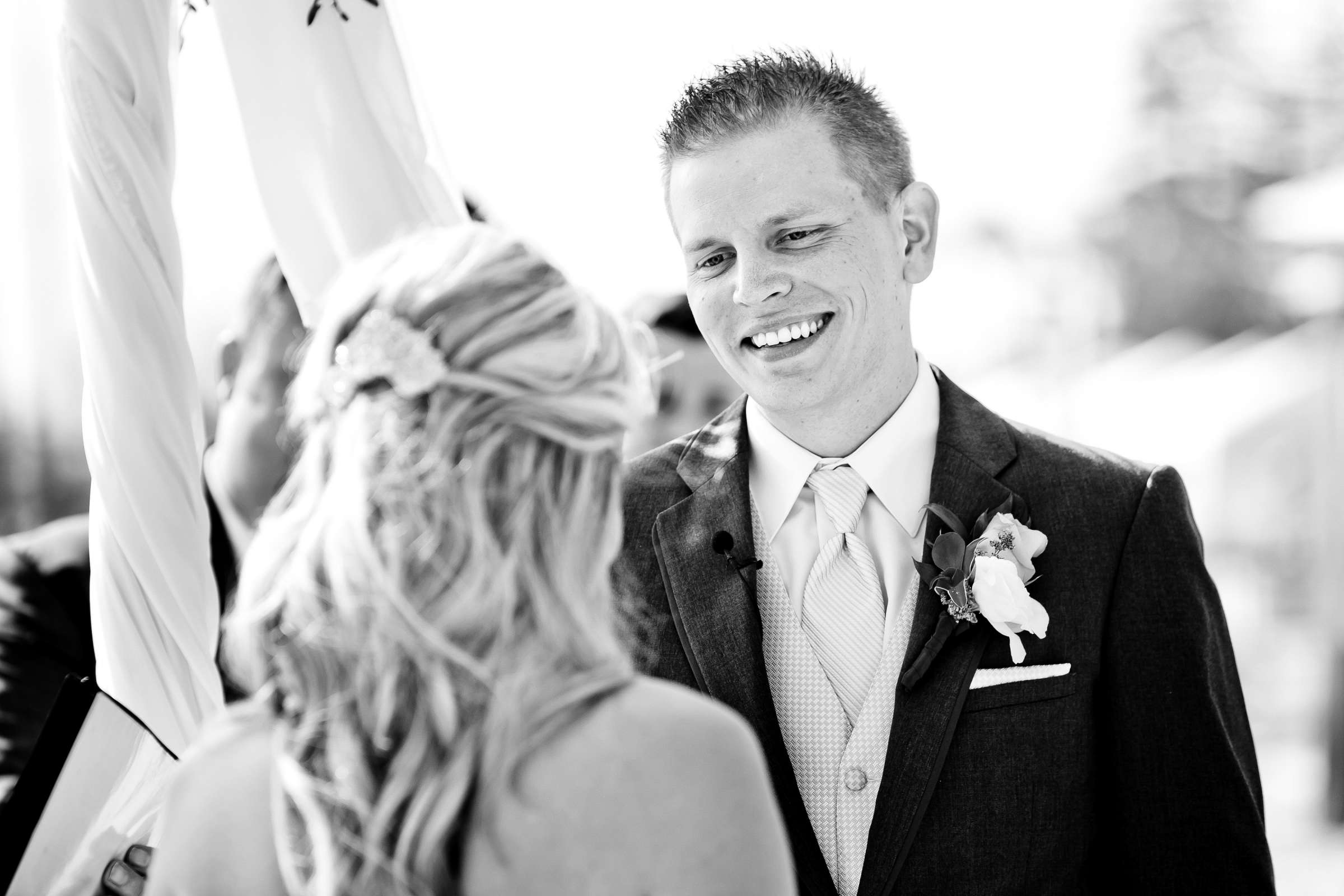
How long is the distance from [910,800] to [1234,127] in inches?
1299

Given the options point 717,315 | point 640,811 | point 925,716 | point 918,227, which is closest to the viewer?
point 640,811

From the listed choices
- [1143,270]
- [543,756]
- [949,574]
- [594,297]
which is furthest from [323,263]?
[1143,270]

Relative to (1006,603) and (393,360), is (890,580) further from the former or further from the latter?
(393,360)

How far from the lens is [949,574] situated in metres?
2.41

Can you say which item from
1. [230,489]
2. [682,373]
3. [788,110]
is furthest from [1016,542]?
[682,373]

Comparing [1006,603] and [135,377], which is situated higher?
[135,377]

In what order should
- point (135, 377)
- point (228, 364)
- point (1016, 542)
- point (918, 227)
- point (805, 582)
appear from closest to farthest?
1. point (135, 377)
2. point (1016, 542)
3. point (805, 582)
4. point (918, 227)
5. point (228, 364)

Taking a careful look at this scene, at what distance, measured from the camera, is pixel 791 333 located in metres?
2.64

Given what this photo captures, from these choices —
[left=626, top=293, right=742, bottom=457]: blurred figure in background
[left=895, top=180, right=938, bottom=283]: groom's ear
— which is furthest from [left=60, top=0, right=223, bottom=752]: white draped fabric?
[left=626, top=293, right=742, bottom=457]: blurred figure in background

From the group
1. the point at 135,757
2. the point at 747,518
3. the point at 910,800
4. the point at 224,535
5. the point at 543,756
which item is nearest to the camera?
the point at 543,756

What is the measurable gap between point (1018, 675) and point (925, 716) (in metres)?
0.21

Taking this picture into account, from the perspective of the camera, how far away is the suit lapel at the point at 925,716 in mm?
2289

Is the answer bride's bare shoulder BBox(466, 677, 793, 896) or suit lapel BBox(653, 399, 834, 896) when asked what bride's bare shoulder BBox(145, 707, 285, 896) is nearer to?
bride's bare shoulder BBox(466, 677, 793, 896)

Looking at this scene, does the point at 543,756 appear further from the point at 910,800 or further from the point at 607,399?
the point at 910,800
